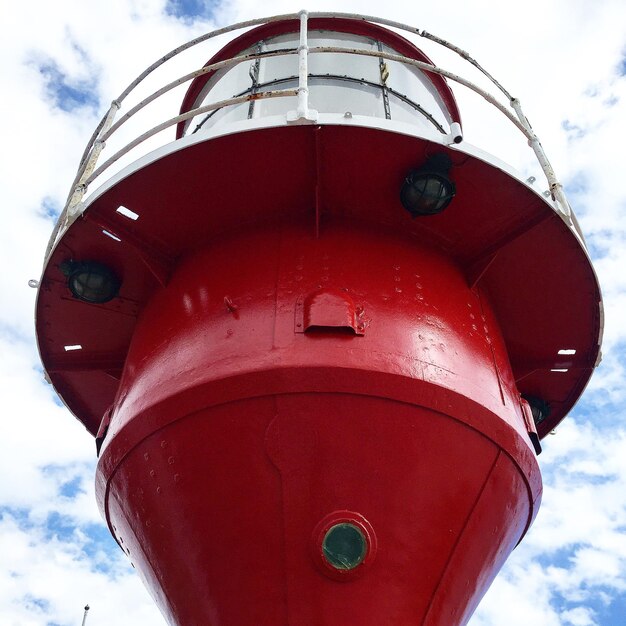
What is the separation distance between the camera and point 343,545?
4191mm

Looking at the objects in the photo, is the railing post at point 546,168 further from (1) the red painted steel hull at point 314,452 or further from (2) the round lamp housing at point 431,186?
(1) the red painted steel hull at point 314,452

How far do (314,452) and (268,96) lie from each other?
2.53 m

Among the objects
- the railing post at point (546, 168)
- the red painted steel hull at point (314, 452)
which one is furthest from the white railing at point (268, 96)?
the red painted steel hull at point (314, 452)

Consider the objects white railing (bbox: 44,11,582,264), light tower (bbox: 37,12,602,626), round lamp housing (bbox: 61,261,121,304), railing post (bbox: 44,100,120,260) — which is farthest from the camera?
round lamp housing (bbox: 61,261,121,304)

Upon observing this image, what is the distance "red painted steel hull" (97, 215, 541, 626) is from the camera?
4246 mm

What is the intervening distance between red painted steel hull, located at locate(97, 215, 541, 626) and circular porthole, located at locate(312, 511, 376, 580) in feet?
0.11

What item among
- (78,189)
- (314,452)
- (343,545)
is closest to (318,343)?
(314,452)

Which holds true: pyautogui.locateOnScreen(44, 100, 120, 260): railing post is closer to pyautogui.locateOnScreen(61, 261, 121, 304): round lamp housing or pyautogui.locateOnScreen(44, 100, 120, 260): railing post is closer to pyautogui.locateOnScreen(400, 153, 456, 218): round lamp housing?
pyautogui.locateOnScreen(61, 261, 121, 304): round lamp housing

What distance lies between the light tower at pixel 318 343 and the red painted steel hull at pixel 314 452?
0.05 ft

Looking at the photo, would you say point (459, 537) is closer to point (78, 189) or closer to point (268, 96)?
point (268, 96)

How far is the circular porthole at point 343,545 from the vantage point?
164 inches

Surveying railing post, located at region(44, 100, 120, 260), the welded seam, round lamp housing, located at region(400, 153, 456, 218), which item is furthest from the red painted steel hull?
railing post, located at region(44, 100, 120, 260)

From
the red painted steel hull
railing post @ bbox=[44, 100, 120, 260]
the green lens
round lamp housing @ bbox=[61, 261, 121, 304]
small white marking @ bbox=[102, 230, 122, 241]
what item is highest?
railing post @ bbox=[44, 100, 120, 260]

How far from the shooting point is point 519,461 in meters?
4.83
